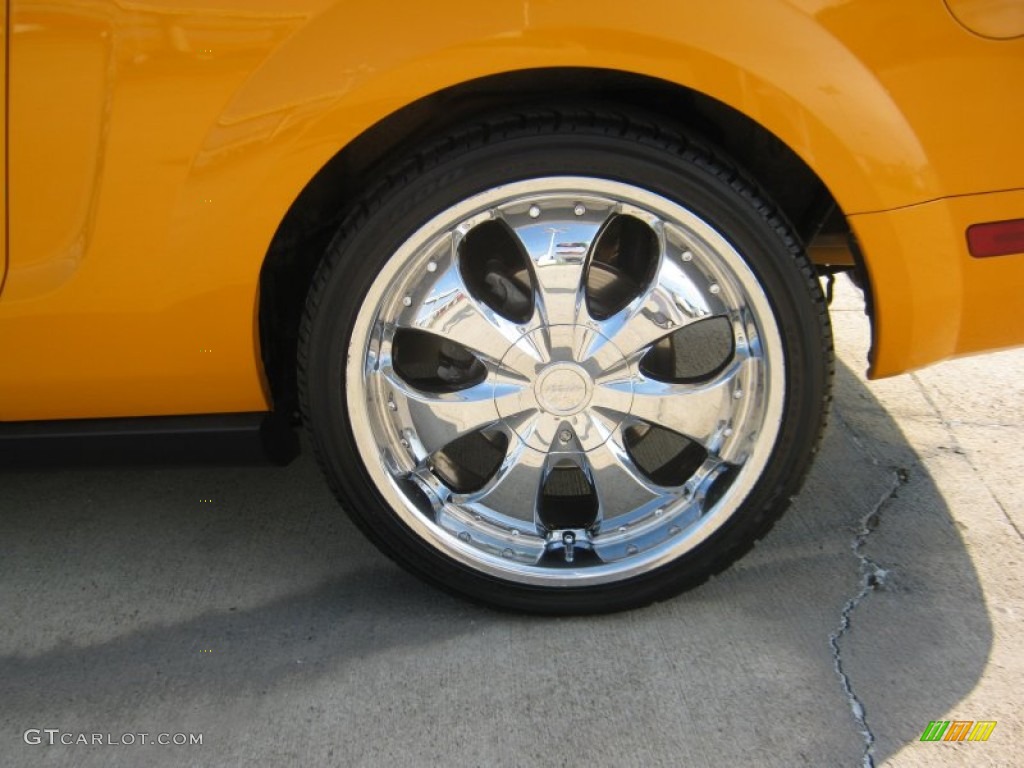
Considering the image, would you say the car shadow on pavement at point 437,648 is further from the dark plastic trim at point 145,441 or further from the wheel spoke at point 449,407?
the wheel spoke at point 449,407

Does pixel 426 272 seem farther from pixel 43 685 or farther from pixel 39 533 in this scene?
pixel 39 533

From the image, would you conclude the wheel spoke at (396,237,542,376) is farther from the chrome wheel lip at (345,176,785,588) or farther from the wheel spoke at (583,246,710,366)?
the wheel spoke at (583,246,710,366)

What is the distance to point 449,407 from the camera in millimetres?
2020

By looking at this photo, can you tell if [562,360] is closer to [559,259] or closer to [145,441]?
[559,259]

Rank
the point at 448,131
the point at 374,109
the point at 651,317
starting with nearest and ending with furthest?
the point at 374,109 < the point at 448,131 < the point at 651,317

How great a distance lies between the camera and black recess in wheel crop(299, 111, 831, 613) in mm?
1808

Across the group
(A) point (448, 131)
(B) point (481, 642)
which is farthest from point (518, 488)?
(A) point (448, 131)

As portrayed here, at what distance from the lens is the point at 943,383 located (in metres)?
3.09

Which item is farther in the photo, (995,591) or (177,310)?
(995,591)

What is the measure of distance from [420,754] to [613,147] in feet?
3.77

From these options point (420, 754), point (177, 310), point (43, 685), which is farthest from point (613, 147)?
point (43, 685)

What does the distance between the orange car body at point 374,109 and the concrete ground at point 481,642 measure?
21.0 inches

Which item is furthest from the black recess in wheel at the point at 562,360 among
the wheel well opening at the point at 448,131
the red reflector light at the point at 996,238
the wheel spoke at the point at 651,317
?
the red reflector light at the point at 996,238

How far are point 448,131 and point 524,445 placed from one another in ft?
2.14
